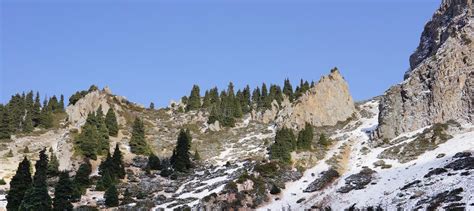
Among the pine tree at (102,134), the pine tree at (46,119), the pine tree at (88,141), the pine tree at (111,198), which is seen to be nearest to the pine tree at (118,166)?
the pine tree at (88,141)

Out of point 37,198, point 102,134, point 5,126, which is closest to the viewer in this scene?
point 37,198

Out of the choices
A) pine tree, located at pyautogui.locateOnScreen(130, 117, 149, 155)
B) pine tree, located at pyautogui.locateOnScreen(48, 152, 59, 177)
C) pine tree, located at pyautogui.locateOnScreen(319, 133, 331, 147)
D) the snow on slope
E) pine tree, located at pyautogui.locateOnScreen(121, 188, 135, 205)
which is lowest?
the snow on slope

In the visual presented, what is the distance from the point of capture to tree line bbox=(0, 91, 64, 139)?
130 metres

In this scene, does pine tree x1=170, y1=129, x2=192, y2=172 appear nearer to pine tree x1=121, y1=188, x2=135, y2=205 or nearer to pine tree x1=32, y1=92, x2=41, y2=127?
pine tree x1=121, y1=188, x2=135, y2=205

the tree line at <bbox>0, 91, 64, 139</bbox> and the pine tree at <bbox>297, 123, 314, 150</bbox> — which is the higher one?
the tree line at <bbox>0, 91, 64, 139</bbox>

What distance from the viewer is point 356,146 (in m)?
93.6

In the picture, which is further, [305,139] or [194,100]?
[194,100]

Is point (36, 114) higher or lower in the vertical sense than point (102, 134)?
higher

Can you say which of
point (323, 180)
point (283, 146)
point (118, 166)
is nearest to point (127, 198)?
point (118, 166)

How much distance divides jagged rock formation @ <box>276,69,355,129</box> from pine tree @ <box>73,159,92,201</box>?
44.8 metres

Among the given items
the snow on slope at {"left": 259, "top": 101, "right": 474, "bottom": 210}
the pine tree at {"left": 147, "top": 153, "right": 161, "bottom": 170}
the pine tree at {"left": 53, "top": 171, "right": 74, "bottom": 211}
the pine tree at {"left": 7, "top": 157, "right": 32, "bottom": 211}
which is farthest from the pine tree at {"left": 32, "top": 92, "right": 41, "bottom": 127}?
the snow on slope at {"left": 259, "top": 101, "right": 474, "bottom": 210}

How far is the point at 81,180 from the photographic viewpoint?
78125 mm

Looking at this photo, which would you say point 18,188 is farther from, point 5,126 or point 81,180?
point 5,126

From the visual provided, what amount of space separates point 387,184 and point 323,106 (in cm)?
5935
